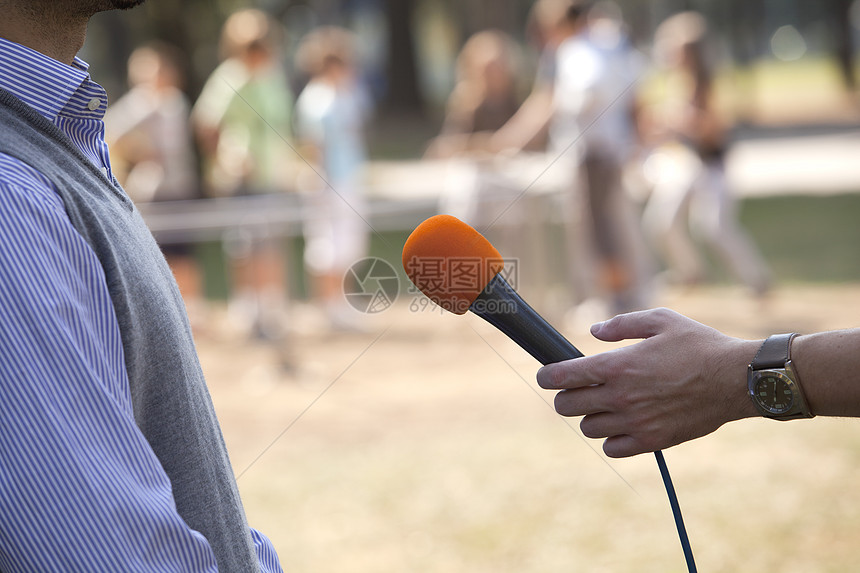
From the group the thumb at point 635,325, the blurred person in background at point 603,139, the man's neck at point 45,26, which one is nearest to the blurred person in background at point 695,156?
the blurred person in background at point 603,139

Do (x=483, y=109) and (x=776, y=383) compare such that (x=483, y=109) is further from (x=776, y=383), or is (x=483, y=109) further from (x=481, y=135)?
(x=776, y=383)

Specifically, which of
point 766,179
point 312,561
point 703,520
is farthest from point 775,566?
point 766,179

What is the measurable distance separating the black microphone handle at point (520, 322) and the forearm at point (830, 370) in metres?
0.36

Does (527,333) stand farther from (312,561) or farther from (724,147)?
(724,147)

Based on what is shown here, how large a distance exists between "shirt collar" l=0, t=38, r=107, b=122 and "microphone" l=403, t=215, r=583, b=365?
0.60 m

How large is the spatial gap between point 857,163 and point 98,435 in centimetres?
1675

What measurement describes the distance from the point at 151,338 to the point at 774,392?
0.95 meters

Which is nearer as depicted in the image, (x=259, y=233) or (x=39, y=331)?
(x=39, y=331)

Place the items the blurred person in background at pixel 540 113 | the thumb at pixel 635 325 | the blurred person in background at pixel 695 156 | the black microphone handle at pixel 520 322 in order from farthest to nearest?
the blurred person in background at pixel 695 156 < the blurred person in background at pixel 540 113 < the thumb at pixel 635 325 < the black microphone handle at pixel 520 322

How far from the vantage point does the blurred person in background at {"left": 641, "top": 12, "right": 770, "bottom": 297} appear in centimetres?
814

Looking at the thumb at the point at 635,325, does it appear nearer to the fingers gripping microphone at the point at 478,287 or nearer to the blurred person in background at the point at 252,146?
the fingers gripping microphone at the point at 478,287

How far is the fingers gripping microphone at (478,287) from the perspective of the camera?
139cm

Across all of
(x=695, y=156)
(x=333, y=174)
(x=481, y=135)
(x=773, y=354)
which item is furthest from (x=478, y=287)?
(x=695, y=156)

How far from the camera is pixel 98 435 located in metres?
0.93
